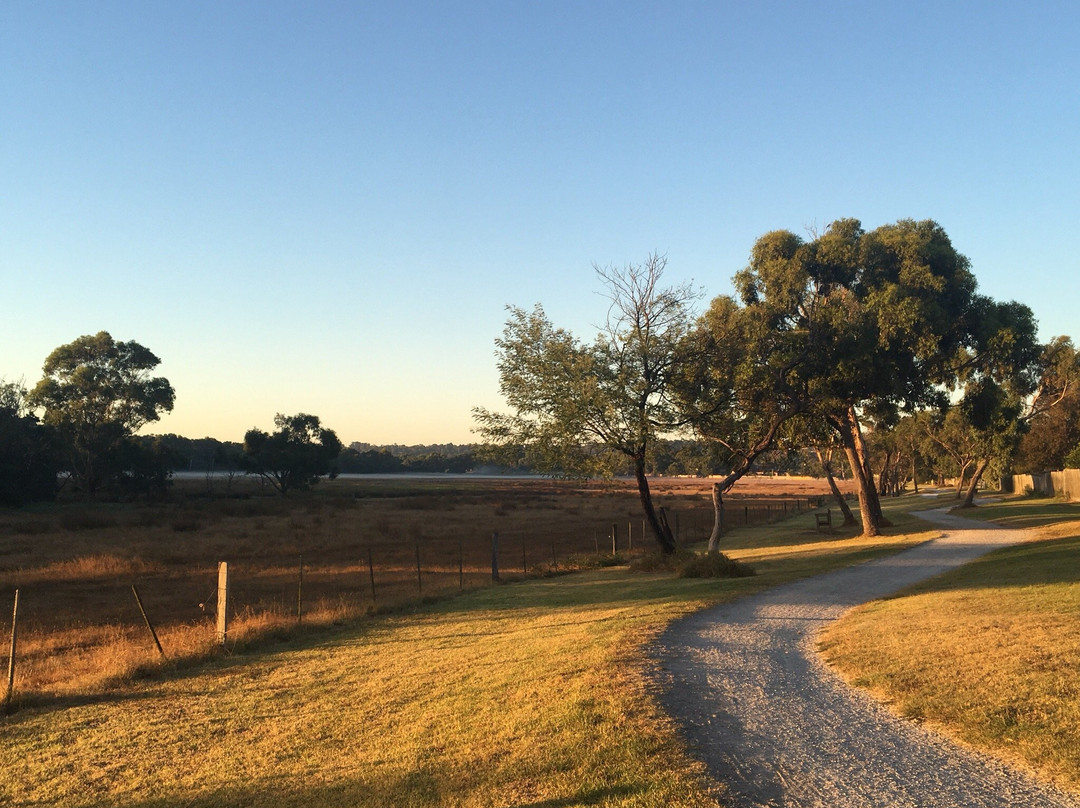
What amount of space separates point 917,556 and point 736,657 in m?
16.0

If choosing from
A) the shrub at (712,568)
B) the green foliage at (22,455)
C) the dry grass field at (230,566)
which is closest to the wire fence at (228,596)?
the dry grass field at (230,566)

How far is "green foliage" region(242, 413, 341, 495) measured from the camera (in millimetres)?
98500

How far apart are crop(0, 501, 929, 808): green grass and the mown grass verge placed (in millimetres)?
2681

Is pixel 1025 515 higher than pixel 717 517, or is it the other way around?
pixel 717 517

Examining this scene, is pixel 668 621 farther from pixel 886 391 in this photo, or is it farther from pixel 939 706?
pixel 886 391

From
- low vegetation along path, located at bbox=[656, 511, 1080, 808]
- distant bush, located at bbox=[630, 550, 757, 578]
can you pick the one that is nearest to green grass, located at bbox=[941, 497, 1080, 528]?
distant bush, located at bbox=[630, 550, 757, 578]

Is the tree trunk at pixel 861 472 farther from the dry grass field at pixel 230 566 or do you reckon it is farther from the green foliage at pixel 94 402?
the green foliage at pixel 94 402

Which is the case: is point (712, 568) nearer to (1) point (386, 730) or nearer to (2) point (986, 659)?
(2) point (986, 659)

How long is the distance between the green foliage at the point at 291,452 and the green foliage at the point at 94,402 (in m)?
17.5

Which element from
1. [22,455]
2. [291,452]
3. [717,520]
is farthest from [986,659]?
[291,452]

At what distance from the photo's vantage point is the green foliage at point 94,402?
7656cm

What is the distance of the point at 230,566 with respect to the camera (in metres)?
30.5

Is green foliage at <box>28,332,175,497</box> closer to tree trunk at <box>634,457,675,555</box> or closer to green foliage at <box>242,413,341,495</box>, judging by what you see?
green foliage at <box>242,413,341,495</box>

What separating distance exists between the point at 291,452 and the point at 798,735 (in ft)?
321
